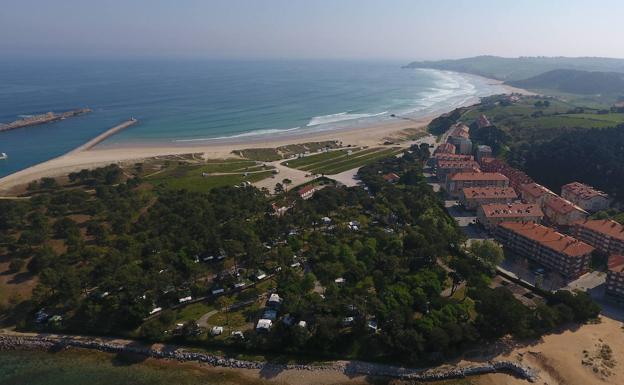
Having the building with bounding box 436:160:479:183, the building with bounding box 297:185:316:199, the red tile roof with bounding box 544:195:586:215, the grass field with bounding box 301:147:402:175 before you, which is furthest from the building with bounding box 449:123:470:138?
the building with bounding box 297:185:316:199

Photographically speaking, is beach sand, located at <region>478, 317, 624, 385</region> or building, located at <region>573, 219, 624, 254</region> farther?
building, located at <region>573, 219, 624, 254</region>

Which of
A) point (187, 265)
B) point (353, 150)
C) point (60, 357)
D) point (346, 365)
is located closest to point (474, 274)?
point (346, 365)

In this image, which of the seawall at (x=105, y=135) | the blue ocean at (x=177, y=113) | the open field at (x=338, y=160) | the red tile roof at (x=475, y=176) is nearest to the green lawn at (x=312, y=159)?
the open field at (x=338, y=160)

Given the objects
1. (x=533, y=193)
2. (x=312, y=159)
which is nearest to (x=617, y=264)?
(x=533, y=193)

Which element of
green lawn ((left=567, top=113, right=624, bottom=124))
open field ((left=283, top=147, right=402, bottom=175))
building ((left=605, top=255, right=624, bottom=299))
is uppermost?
green lawn ((left=567, top=113, right=624, bottom=124))

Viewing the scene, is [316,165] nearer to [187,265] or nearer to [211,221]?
[211,221]

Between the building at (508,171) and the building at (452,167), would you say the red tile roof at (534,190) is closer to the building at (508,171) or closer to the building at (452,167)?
the building at (508,171)

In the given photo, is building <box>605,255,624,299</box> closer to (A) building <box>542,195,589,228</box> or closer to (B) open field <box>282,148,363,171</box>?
(A) building <box>542,195,589,228</box>
